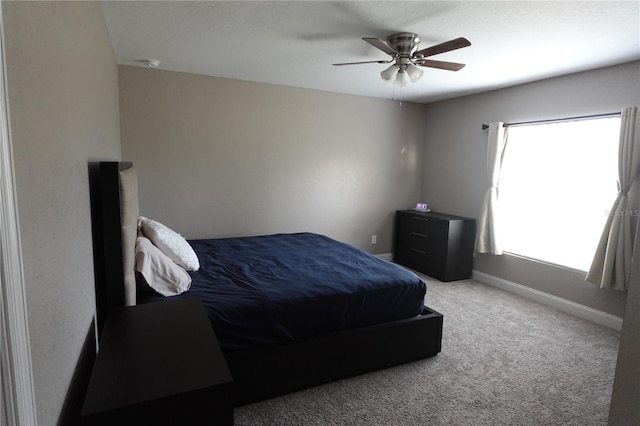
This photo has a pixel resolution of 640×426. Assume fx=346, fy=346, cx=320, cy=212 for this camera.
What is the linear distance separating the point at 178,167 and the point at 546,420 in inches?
148

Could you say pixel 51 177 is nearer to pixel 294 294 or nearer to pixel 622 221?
pixel 294 294

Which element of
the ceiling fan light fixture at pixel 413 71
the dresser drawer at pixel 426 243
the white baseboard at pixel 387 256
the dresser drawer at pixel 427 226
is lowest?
the white baseboard at pixel 387 256

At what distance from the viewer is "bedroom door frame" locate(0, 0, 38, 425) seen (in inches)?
21.9

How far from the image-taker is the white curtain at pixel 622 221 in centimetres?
291

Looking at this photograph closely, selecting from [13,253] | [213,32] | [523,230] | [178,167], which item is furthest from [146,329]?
[523,230]

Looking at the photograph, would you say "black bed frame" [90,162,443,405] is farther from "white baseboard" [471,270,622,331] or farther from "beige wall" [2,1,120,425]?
"white baseboard" [471,270,622,331]

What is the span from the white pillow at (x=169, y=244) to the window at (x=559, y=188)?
11.6 feet

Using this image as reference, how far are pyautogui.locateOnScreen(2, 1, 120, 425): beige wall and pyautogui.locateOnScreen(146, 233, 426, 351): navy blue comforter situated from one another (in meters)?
0.75

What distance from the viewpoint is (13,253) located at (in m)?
0.60

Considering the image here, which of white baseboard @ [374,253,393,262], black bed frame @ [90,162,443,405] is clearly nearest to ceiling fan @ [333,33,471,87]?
black bed frame @ [90,162,443,405]

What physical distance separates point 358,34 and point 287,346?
2214mm

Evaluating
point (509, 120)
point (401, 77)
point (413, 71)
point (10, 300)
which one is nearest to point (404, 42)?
point (413, 71)

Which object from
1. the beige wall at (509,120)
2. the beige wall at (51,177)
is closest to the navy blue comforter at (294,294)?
the beige wall at (51,177)

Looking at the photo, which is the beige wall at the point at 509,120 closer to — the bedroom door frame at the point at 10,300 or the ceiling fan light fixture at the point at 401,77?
the ceiling fan light fixture at the point at 401,77
